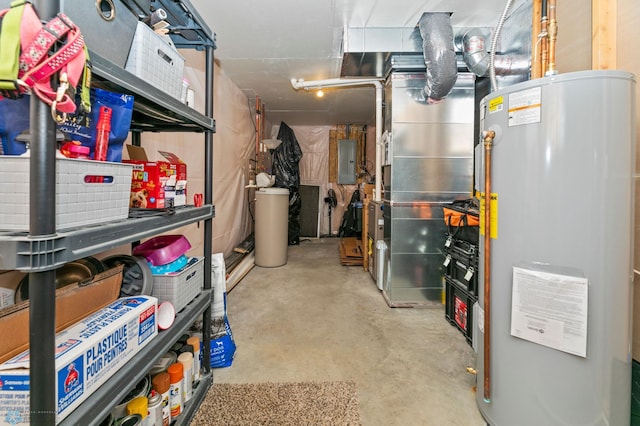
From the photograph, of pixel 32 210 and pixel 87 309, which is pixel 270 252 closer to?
pixel 87 309

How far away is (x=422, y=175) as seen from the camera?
8.54ft

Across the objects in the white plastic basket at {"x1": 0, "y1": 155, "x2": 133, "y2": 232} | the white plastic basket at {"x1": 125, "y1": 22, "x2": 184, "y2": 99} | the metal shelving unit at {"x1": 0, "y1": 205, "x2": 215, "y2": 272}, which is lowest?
the metal shelving unit at {"x1": 0, "y1": 205, "x2": 215, "y2": 272}

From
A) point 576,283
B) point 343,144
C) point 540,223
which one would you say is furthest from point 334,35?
point 343,144

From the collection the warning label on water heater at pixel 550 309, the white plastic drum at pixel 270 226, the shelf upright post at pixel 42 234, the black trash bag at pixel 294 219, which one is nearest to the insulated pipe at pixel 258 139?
the black trash bag at pixel 294 219

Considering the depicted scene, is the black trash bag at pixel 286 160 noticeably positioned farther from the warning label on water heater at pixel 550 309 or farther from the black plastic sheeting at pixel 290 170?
the warning label on water heater at pixel 550 309

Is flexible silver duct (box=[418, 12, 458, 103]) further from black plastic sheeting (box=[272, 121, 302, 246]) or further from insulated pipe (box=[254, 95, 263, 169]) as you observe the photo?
black plastic sheeting (box=[272, 121, 302, 246])

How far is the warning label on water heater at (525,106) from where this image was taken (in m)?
1.06

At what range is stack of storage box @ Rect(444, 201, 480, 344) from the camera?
1916 millimetres

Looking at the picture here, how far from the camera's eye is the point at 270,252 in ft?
12.4

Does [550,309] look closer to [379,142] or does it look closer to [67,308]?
[67,308]

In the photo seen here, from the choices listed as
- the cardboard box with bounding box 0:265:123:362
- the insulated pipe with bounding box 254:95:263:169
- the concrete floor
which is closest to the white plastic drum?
the concrete floor

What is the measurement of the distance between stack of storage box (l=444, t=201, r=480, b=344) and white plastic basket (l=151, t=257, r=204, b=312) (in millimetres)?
1739

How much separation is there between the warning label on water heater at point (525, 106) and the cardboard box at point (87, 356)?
5.21ft

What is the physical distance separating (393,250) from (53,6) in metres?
2.53
